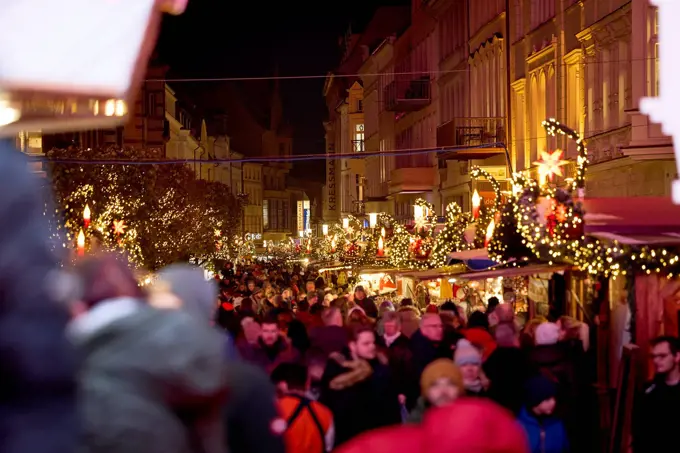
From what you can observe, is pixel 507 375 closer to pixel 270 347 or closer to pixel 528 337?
pixel 270 347

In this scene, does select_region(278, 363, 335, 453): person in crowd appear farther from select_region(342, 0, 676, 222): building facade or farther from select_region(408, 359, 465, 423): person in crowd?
select_region(342, 0, 676, 222): building facade

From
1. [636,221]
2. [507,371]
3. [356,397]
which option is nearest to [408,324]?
[507,371]

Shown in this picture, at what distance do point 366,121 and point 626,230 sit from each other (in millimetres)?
66897

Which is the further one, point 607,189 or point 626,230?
point 607,189

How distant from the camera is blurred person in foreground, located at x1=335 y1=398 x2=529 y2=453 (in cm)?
320

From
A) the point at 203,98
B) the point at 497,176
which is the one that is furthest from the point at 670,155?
the point at 203,98

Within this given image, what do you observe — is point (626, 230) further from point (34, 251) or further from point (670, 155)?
point (34, 251)

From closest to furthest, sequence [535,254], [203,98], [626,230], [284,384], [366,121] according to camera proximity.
Answer: [284,384] → [626,230] → [535,254] → [366,121] → [203,98]

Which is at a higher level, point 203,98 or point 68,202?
point 203,98

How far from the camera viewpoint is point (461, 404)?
3393 millimetres

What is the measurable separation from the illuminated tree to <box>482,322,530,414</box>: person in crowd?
20704 mm

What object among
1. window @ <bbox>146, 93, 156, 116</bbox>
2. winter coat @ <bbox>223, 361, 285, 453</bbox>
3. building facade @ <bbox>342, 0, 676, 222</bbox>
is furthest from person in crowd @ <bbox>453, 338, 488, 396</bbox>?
window @ <bbox>146, 93, 156, 116</bbox>

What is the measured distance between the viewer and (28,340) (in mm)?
2318

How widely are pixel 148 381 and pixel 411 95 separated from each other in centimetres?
5002
